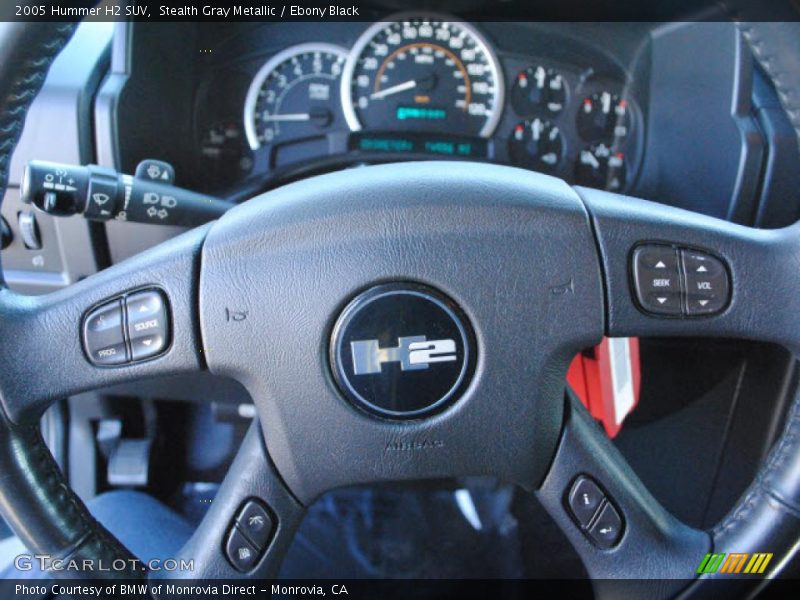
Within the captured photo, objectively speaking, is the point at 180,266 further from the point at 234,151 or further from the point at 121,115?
the point at 234,151

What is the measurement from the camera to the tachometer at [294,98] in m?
1.62

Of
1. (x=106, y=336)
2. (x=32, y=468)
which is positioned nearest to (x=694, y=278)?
(x=106, y=336)

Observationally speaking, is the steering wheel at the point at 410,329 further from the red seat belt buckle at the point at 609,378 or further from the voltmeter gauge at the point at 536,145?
the voltmeter gauge at the point at 536,145

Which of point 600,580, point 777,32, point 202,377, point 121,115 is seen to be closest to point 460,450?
point 600,580

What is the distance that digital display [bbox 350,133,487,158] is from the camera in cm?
161

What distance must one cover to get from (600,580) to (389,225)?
1.53 ft

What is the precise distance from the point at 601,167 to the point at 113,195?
948 millimetres

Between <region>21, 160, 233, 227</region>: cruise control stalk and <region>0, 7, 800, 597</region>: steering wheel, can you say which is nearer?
<region>0, 7, 800, 597</region>: steering wheel

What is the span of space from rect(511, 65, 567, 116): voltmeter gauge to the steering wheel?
756 millimetres

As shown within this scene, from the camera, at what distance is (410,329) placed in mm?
847
